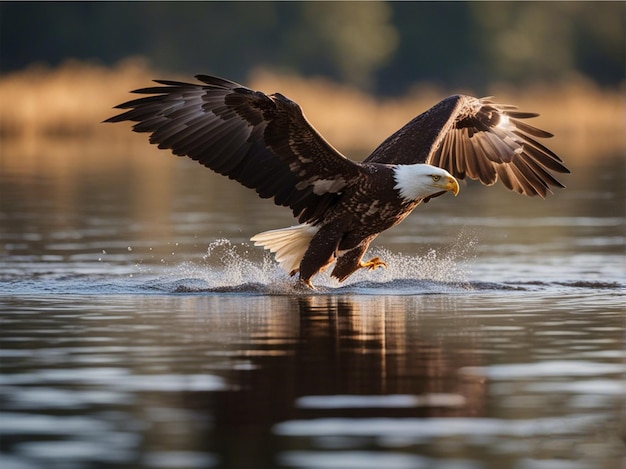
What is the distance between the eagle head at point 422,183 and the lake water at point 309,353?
2.06 feet

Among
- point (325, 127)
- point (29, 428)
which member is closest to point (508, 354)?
point (29, 428)

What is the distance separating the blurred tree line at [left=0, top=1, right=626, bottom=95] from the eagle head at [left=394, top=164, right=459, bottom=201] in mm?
48737

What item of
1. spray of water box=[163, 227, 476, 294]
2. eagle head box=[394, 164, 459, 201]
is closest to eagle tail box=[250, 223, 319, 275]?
spray of water box=[163, 227, 476, 294]

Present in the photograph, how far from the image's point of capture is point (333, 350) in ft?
23.0

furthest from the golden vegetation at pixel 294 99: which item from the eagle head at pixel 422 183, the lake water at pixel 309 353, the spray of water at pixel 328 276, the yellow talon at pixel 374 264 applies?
the eagle head at pixel 422 183

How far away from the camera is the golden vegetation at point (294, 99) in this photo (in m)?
33.6

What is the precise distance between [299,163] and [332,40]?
5217cm

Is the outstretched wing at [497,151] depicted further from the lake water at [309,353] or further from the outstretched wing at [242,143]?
Result: the outstretched wing at [242,143]

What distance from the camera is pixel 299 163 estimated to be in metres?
9.62

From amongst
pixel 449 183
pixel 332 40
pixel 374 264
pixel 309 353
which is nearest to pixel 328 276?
pixel 374 264

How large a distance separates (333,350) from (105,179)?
14.8 metres

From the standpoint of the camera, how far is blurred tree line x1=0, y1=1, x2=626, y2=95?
60469 millimetres

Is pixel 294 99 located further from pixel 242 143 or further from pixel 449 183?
pixel 449 183

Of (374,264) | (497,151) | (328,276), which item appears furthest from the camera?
(497,151)
